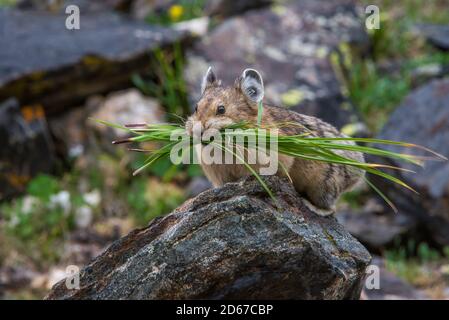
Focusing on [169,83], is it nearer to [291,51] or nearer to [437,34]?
[291,51]

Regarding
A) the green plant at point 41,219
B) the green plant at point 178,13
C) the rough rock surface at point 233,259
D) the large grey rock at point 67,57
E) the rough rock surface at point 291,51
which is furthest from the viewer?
the green plant at point 178,13

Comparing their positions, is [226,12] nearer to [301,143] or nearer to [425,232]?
[425,232]

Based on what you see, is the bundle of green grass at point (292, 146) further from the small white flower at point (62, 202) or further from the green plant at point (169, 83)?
the green plant at point (169, 83)

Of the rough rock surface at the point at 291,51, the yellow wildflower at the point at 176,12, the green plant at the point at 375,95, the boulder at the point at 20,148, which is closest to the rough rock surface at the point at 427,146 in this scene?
the rough rock surface at the point at 291,51

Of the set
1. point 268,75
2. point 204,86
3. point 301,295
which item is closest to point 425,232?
point 268,75

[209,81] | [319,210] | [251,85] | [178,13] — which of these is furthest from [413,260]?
[178,13]

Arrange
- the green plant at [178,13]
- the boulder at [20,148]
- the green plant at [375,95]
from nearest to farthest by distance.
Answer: the boulder at [20,148]
the green plant at [375,95]
the green plant at [178,13]
